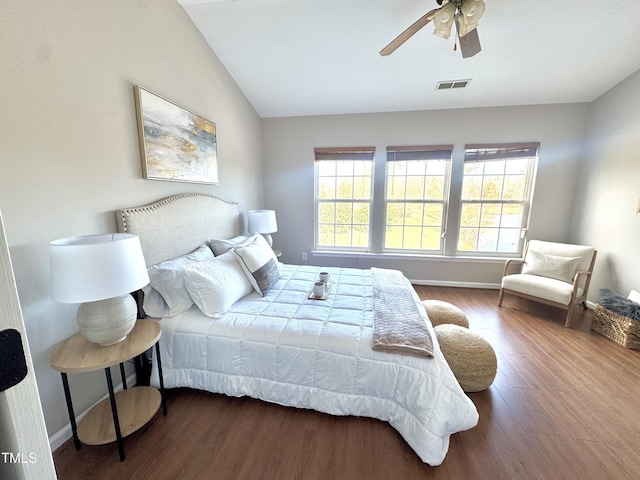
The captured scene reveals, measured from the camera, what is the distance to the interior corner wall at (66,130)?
4.07 ft

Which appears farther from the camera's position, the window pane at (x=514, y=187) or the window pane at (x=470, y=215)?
the window pane at (x=470, y=215)

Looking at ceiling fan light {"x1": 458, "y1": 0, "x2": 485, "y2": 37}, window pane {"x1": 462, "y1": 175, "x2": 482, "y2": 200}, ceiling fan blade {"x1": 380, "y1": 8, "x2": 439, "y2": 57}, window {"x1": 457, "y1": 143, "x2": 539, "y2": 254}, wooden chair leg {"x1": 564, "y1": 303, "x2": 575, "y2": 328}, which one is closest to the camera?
ceiling fan light {"x1": 458, "y1": 0, "x2": 485, "y2": 37}

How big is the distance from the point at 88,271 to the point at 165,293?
0.67 m

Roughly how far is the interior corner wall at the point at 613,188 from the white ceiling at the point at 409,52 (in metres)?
0.30

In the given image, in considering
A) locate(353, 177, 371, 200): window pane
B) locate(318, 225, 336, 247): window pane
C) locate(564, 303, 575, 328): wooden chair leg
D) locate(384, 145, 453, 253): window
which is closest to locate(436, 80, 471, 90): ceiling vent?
locate(384, 145, 453, 253): window

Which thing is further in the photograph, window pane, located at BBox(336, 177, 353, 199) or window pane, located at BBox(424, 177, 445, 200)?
window pane, located at BBox(336, 177, 353, 199)

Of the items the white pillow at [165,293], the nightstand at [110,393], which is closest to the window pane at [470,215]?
the white pillow at [165,293]

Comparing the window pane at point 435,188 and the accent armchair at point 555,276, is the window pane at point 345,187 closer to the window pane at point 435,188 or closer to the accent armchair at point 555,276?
the window pane at point 435,188

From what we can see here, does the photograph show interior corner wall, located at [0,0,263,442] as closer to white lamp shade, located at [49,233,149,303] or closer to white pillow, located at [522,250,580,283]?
white lamp shade, located at [49,233,149,303]

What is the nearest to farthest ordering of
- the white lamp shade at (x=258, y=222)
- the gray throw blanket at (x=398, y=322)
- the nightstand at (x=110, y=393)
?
the nightstand at (x=110, y=393)
the gray throw blanket at (x=398, y=322)
the white lamp shade at (x=258, y=222)

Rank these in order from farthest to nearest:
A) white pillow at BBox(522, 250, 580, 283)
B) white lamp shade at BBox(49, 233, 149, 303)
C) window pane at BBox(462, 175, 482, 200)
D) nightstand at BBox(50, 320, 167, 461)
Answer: window pane at BBox(462, 175, 482, 200), white pillow at BBox(522, 250, 580, 283), nightstand at BBox(50, 320, 167, 461), white lamp shade at BBox(49, 233, 149, 303)

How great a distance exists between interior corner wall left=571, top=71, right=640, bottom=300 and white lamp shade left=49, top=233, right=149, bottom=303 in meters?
4.40

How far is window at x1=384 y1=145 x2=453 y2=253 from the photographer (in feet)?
12.1

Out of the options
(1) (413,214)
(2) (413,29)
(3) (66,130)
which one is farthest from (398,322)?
(1) (413,214)
